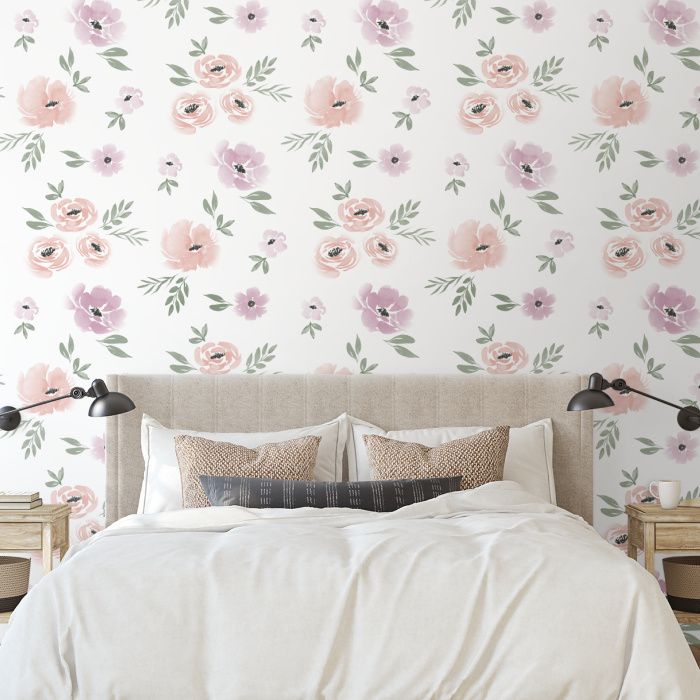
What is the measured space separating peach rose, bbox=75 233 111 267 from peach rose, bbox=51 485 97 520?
1017mm

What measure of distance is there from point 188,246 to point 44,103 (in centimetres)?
92

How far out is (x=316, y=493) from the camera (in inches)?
125

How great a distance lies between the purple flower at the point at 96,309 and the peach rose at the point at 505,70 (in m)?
1.98

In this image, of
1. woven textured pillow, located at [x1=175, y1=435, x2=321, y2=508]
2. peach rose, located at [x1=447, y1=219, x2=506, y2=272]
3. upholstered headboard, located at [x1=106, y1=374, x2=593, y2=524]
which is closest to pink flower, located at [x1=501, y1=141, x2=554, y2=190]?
peach rose, located at [x1=447, y1=219, x2=506, y2=272]

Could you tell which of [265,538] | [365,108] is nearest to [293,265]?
[365,108]

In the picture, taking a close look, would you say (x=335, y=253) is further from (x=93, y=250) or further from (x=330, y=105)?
(x=93, y=250)

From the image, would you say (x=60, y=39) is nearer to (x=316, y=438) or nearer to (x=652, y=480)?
(x=316, y=438)

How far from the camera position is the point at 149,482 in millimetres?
3689

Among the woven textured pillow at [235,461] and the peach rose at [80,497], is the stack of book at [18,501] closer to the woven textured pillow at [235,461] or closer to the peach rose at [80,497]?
the peach rose at [80,497]

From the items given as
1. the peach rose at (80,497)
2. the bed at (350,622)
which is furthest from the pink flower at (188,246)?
the bed at (350,622)

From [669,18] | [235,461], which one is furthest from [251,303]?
[669,18]

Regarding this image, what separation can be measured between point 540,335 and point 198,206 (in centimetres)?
167

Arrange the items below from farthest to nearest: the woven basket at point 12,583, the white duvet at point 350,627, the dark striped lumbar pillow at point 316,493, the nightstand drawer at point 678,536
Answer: the nightstand drawer at point 678,536 < the woven basket at point 12,583 < the dark striped lumbar pillow at point 316,493 < the white duvet at point 350,627

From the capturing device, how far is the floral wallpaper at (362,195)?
4012 millimetres
